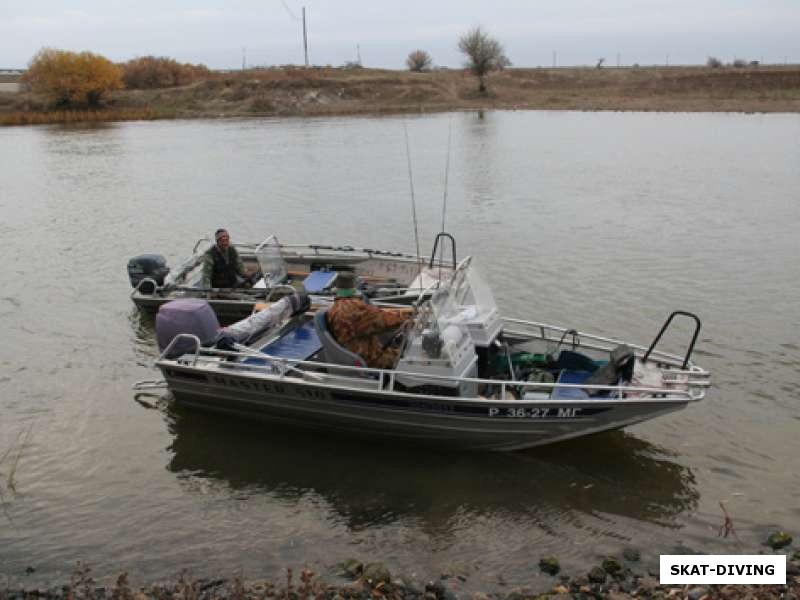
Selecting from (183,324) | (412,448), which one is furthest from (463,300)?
(183,324)

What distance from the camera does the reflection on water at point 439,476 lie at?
28.3 ft

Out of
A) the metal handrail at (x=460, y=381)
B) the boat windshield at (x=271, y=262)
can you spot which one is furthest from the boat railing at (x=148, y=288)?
the metal handrail at (x=460, y=381)

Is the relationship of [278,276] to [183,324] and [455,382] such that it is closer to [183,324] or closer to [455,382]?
[183,324]

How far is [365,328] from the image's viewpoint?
934cm

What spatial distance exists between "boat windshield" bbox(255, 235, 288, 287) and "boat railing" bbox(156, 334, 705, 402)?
3965mm

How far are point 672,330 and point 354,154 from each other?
28.1 m

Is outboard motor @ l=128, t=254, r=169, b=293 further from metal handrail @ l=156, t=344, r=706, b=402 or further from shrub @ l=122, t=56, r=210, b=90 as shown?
shrub @ l=122, t=56, r=210, b=90

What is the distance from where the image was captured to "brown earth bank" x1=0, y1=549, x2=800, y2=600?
6.79 meters

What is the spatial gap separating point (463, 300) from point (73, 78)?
70.6 metres

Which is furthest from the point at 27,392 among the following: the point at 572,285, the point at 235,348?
the point at 572,285

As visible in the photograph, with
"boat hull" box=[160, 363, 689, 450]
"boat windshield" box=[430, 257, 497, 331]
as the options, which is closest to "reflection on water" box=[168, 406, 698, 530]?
"boat hull" box=[160, 363, 689, 450]

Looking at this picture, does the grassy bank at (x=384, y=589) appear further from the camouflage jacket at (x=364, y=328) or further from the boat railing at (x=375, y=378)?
the camouflage jacket at (x=364, y=328)

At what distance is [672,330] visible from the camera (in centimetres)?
1343

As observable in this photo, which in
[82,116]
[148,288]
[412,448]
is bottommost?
[412,448]
